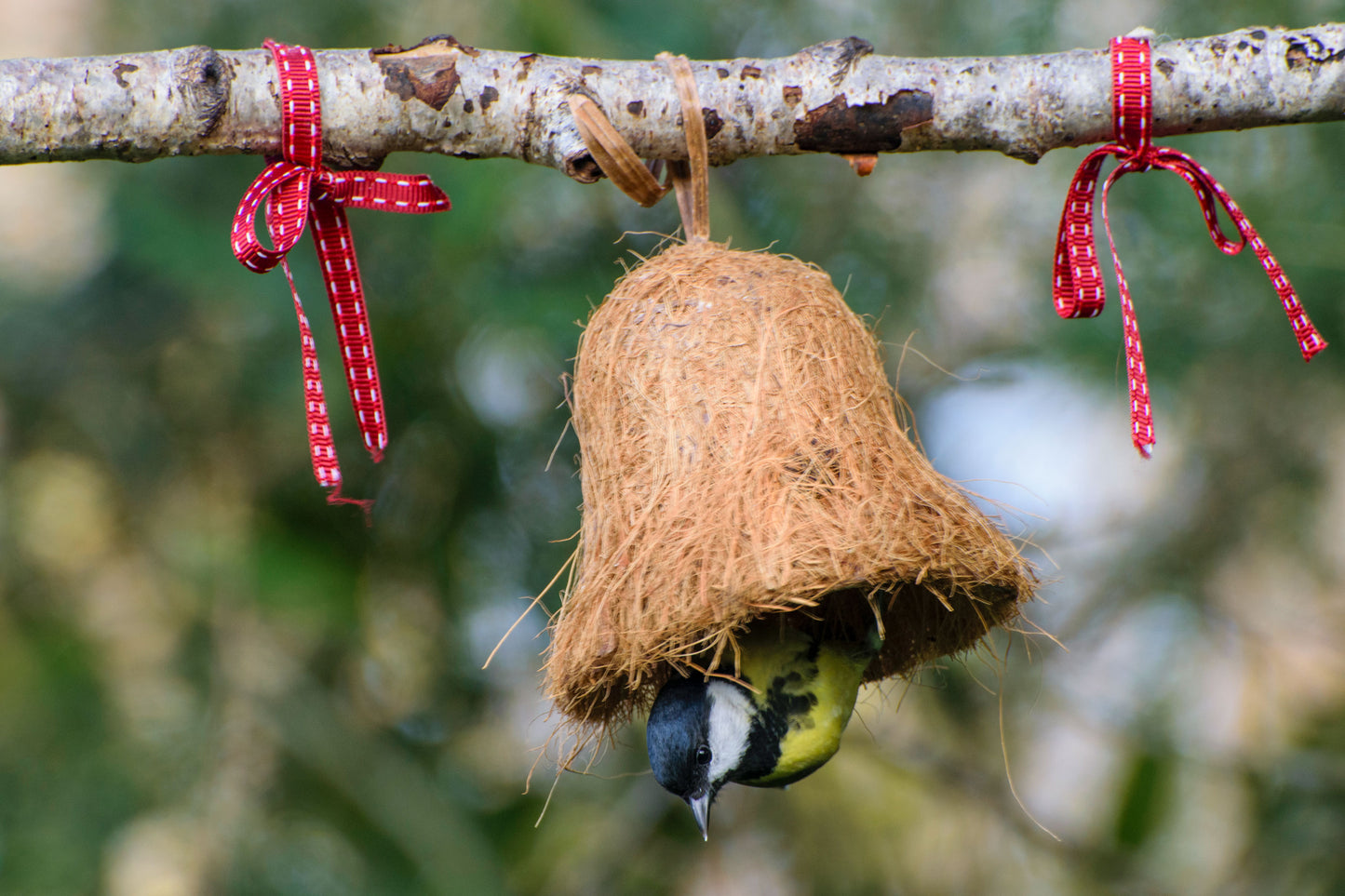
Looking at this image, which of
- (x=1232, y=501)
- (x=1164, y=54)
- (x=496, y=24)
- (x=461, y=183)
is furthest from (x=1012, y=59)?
(x=1232, y=501)

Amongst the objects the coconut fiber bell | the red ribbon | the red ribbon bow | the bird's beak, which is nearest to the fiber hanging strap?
the coconut fiber bell

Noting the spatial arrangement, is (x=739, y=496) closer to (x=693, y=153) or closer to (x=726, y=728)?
(x=726, y=728)

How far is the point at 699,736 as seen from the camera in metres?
1.25

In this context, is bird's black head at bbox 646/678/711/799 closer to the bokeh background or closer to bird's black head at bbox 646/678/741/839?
bird's black head at bbox 646/678/741/839

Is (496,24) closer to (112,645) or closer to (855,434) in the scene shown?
(855,434)

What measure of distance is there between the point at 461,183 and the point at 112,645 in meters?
1.72

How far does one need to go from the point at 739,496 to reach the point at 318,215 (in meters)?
0.74

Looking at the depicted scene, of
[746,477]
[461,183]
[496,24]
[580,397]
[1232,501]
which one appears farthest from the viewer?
[1232,501]

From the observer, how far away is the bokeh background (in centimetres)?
278

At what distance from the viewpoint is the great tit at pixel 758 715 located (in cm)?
125

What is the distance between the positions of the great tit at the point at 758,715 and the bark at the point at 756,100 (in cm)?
69

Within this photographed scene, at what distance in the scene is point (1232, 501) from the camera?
315 cm

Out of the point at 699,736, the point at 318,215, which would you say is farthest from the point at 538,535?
the point at 699,736

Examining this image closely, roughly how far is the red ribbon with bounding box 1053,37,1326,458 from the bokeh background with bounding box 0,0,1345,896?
1.21m
